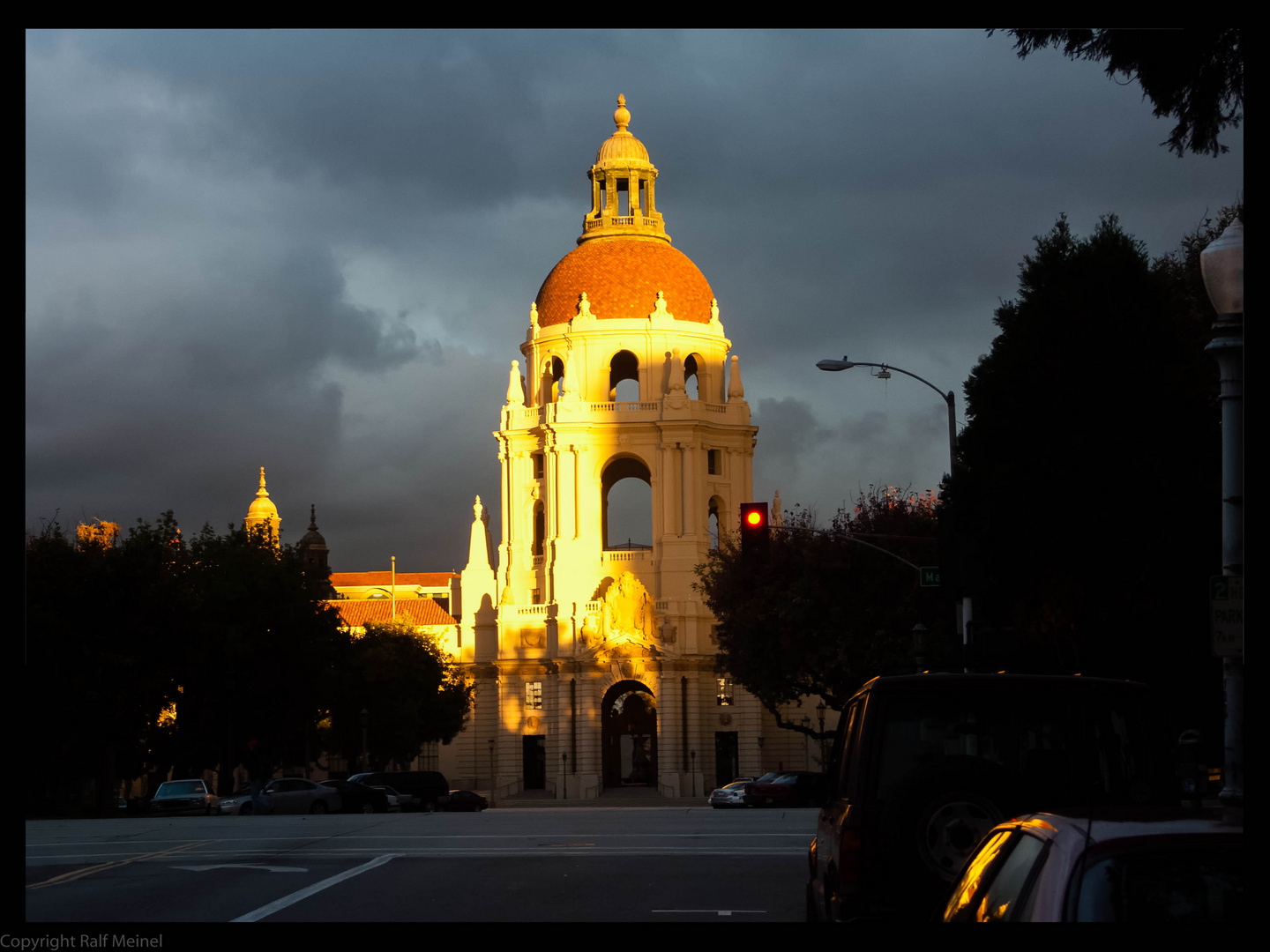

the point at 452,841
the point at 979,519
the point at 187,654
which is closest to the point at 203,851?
the point at 452,841

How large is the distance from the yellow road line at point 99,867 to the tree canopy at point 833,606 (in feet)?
96.2

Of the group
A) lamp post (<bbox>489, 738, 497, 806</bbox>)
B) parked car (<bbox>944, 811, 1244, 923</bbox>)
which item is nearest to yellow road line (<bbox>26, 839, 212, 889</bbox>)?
parked car (<bbox>944, 811, 1244, 923</bbox>)

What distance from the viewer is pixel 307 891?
1769 centimetres

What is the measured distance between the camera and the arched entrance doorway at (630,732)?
92750mm

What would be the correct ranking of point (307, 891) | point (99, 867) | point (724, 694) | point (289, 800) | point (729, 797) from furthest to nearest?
point (724, 694) < point (729, 797) < point (289, 800) < point (99, 867) < point (307, 891)

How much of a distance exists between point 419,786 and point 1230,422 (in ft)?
174

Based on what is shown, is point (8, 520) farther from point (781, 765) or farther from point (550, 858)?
point (781, 765)

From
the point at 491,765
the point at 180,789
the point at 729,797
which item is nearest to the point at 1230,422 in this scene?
the point at 180,789

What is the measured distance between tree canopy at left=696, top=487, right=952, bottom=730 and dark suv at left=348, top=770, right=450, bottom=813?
43.0ft

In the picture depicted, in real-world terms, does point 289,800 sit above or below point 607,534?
below

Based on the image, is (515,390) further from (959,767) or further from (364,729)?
(959,767)

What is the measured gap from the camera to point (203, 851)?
24.1 meters

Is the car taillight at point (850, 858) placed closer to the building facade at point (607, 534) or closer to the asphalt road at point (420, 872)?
the asphalt road at point (420, 872)
